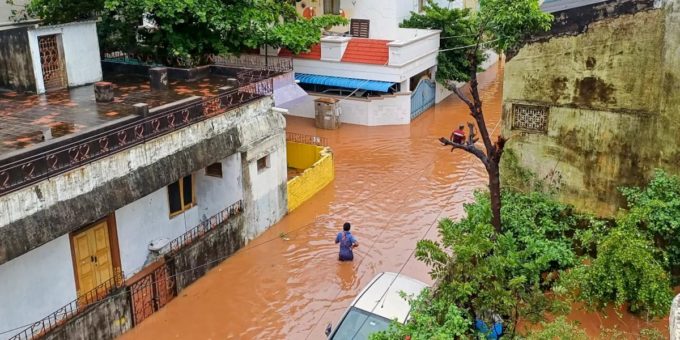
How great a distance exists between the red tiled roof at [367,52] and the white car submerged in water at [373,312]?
50.6 ft

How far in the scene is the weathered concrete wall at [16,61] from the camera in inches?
615

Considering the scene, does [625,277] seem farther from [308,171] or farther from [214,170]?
[308,171]

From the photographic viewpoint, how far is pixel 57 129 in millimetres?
13039

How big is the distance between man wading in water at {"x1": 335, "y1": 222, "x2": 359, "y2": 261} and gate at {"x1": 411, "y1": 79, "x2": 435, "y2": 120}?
12.6 metres

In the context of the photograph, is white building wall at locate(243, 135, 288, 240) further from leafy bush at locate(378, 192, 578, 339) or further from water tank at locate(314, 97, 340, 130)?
water tank at locate(314, 97, 340, 130)

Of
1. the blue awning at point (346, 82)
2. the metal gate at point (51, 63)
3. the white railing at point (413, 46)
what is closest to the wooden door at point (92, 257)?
the metal gate at point (51, 63)

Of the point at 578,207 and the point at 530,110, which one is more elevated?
the point at 530,110

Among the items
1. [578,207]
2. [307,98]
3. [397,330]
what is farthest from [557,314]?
[307,98]

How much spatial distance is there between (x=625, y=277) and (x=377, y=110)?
16.7 metres

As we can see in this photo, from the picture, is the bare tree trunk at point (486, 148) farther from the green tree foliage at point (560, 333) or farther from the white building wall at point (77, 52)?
the white building wall at point (77, 52)

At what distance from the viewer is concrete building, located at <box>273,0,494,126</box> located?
25.7 meters

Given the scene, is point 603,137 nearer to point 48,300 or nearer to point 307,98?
point 48,300

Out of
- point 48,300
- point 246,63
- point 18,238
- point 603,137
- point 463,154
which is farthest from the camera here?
point 246,63

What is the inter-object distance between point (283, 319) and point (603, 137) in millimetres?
7244
